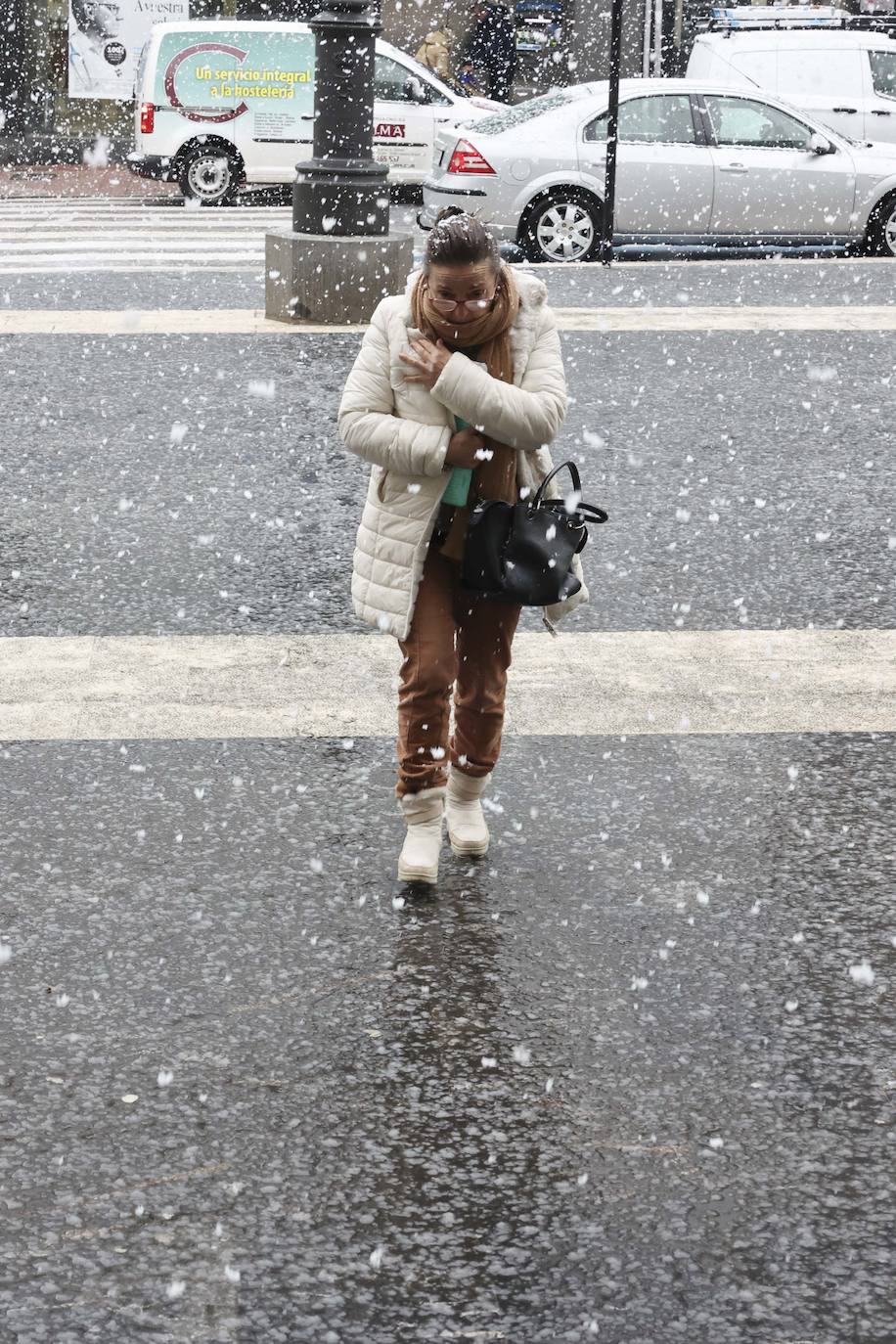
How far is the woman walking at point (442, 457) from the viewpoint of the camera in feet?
12.7

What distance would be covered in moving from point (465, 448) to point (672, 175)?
11.8 m

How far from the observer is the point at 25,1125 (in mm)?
3189

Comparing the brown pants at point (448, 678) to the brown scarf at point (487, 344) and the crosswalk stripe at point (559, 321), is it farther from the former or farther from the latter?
the crosswalk stripe at point (559, 321)

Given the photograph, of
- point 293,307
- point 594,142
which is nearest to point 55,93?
point 594,142

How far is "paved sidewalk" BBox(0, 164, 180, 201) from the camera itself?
23.1 meters

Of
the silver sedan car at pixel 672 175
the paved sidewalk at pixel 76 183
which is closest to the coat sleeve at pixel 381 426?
the silver sedan car at pixel 672 175

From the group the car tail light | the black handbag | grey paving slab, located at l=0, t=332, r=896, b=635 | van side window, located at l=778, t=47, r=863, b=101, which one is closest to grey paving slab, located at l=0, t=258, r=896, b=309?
grey paving slab, located at l=0, t=332, r=896, b=635

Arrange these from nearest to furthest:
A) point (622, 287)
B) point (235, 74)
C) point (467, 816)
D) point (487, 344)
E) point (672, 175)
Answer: point (487, 344), point (467, 816), point (622, 287), point (672, 175), point (235, 74)

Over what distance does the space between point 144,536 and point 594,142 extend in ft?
29.6

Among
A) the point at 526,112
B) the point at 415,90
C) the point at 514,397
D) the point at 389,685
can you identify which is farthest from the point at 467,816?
the point at 415,90

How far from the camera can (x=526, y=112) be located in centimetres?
1562

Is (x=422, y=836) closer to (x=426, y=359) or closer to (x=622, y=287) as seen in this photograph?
(x=426, y=359)

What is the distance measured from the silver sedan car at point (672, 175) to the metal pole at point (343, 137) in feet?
11.9

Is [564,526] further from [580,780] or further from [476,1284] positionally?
[476,1284]
